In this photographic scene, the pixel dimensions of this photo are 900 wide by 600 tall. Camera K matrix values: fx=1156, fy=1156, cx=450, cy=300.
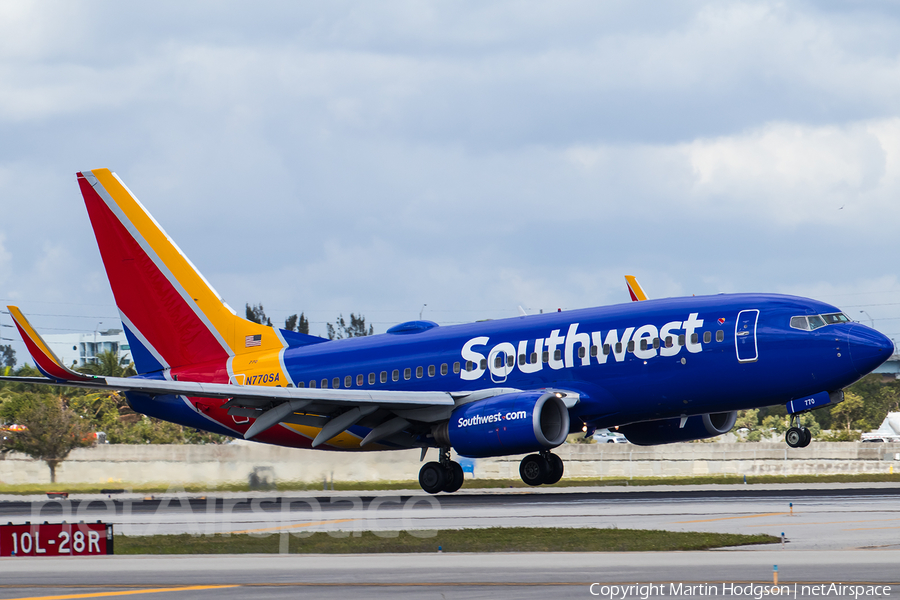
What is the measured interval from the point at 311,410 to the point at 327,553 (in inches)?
625

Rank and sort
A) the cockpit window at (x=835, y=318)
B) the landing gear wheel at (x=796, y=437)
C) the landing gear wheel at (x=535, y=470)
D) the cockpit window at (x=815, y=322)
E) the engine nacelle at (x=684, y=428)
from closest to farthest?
the landing gear wheel at (x=796, y=437), the cockpit window at (x=815, y=322), the cockpit window at (x=835, y=318), the landing gear wheel at (x=535, y=470), the engine nacelle at (x=684, y=428)

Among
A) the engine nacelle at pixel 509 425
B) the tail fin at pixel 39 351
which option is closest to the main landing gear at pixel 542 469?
the engine nacelle at pixel 509 425

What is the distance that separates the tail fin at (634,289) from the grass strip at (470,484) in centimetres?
927

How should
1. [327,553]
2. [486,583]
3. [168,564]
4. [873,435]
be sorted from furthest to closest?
[873,435] < [327,553] < [168,564] < [486,583]

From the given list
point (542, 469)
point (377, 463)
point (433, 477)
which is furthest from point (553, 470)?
point (377, 463)

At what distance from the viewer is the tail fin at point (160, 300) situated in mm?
44281

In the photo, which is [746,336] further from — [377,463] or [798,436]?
[377,463]

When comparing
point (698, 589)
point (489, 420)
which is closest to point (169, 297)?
point (489, 420)

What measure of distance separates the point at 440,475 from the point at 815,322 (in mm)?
13020

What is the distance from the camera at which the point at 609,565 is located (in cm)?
1917

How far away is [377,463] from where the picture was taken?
135 ft

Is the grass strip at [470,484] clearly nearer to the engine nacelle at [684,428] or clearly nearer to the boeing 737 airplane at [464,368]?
the boeing 737 airplane at [464,368]

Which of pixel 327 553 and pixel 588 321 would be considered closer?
pixel 327 553

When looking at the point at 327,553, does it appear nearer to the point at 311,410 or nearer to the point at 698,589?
the point at 698,589
